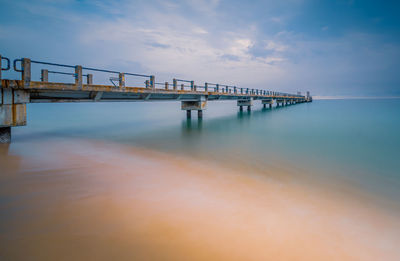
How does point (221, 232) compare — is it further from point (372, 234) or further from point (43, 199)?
point (43, 199)

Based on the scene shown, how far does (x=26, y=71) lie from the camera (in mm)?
8617

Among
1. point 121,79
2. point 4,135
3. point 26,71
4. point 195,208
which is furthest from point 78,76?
point 195,208

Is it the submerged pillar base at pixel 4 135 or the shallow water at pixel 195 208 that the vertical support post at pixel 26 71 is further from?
the shallow water at pixel 195 208

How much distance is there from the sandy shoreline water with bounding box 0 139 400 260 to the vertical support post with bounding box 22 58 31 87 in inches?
157

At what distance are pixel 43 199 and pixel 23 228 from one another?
3.61ft

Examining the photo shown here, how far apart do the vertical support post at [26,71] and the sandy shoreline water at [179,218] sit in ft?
13.0

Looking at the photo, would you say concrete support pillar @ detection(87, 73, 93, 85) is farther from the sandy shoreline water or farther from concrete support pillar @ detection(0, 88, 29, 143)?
the sandy shoreline water

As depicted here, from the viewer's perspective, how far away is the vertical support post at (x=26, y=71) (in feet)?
28.0

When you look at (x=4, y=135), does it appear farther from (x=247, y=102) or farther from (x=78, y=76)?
(x=247, y=102)

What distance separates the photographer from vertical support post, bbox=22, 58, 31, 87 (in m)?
8.55

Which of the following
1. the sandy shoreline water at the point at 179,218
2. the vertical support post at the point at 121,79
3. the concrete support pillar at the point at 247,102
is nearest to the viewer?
the sandy shoreline water at the point at 179,218

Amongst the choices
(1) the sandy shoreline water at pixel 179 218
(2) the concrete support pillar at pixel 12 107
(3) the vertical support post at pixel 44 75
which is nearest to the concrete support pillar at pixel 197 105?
(3) the vertical support post at pixel 44 75

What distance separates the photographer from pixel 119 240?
10.4 ft

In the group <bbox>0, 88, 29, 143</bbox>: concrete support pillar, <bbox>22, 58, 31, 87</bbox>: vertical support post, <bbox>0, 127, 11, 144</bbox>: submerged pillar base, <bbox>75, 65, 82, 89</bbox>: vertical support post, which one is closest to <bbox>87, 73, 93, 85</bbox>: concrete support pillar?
<bbox>75, 65, 82, 89</bbox>: vertical support post
